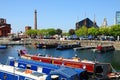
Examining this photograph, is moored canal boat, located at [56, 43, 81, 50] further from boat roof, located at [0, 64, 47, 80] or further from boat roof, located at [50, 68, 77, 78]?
boat roof, located at [50, 68, 77, 78]

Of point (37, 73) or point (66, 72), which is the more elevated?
point (66, 72)

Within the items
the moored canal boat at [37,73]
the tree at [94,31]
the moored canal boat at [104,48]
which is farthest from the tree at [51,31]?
the moored canal boat at [37,73]

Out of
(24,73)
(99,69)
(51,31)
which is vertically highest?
(51,31)

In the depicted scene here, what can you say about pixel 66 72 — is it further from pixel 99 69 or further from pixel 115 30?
pixel 115 30

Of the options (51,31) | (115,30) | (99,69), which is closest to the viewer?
(99,69)

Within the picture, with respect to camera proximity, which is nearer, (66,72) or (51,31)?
(66,72)

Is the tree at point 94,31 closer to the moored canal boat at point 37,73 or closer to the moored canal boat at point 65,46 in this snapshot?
the moored canal boat at point 65,46

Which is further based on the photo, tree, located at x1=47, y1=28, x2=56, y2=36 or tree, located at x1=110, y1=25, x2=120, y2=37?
tree, located at x1=47, y1=28, x2=56, y2=36

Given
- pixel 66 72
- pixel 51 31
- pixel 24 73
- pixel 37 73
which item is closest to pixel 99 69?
pixel 37 73

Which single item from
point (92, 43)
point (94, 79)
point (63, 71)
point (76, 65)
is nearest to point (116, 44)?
point (92, 43)

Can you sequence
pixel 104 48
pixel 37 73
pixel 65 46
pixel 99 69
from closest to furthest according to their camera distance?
1. pixel 37 73
2. pixel 99 69
3. pixel 104 48
4. pixel 65 46

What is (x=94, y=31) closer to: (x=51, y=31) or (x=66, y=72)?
(x=51, y=31)

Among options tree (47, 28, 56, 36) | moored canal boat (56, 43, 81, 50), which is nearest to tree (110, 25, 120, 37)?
moored canal boat (56, 43, 81, 50)

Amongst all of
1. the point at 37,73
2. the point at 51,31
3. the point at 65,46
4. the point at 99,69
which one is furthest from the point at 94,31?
the point at 37,73
